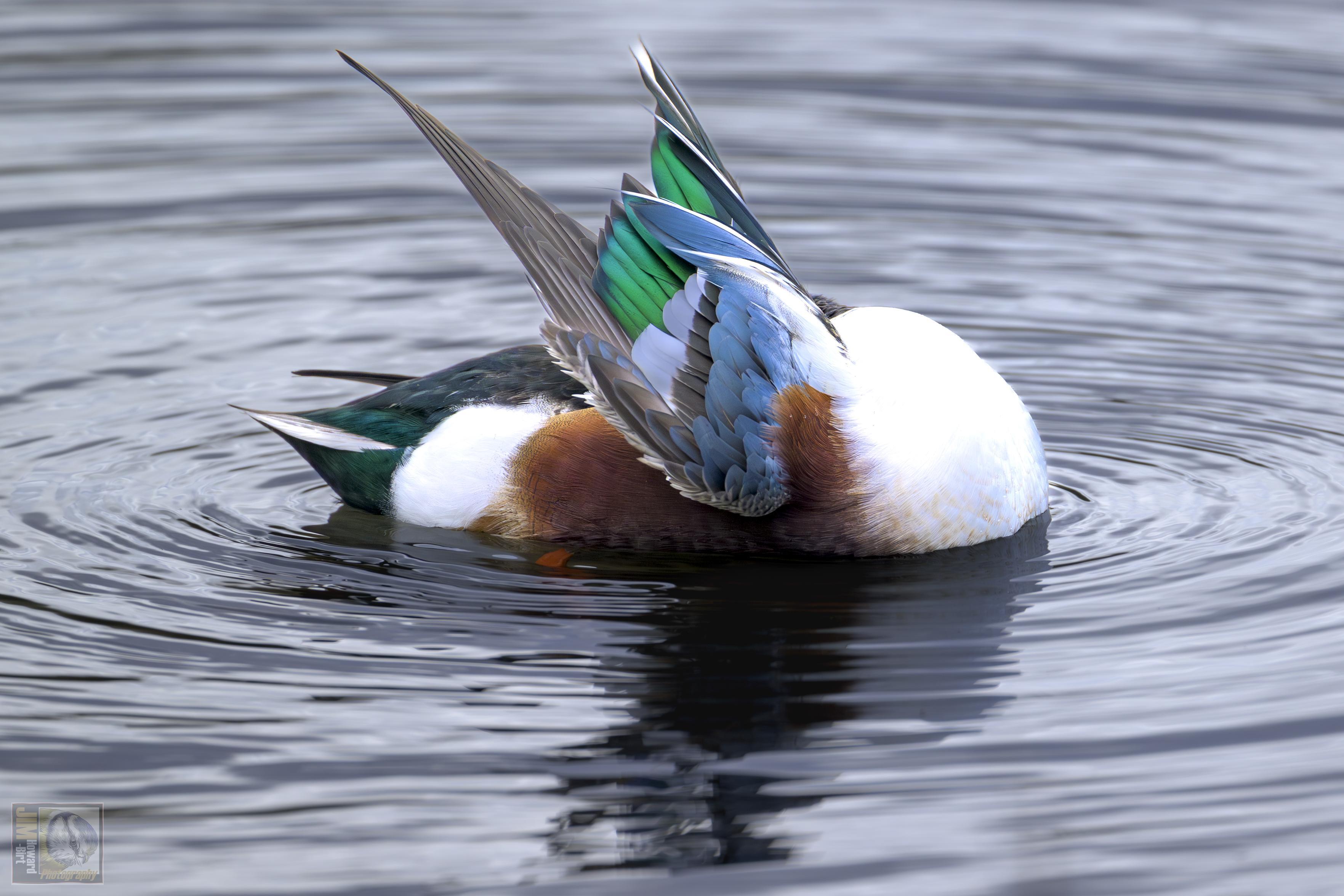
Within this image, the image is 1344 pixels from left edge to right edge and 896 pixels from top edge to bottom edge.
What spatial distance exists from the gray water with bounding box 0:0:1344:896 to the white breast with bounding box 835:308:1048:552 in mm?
162

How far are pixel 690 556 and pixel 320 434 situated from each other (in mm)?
1144

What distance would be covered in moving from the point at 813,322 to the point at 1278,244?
3.79 meters

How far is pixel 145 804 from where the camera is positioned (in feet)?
11.4

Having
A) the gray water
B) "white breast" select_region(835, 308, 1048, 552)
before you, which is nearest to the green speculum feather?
"white breast" select_region(835, 308, 1048, 552)

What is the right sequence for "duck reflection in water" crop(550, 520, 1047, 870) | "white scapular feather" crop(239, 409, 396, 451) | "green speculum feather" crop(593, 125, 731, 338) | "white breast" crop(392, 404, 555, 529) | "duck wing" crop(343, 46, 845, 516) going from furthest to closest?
"white scapular feather" crop(239, 409, 396, 451), "white breast" crop(392, 404, 555, 529), "green speculum feather" crop(593, 125, 731, 338), "duck wing" crop(343, 46, 845, 516), "duck reflection in water" crop(550, 520, 1047, 870)

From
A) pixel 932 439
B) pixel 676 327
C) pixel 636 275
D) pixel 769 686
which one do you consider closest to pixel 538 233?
pixel 636 275

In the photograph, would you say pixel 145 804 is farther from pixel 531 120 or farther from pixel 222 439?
pixel 531 120

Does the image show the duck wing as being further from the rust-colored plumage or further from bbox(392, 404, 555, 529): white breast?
bbox(392, 404, 555, 529): white breast

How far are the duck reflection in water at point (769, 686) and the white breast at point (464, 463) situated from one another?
2.06ft

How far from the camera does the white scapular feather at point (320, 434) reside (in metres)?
4.95

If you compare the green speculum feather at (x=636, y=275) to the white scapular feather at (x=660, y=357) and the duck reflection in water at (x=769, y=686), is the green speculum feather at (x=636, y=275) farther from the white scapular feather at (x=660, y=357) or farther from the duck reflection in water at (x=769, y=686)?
the duck reflection in water at (x=769, y=686)

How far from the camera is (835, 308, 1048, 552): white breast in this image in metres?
4.41

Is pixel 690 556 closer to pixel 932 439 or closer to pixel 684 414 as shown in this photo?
pixel 684 414

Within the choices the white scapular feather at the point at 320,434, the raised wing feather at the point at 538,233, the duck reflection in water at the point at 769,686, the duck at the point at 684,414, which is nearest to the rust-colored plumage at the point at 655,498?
the duck at the point at 684,414
